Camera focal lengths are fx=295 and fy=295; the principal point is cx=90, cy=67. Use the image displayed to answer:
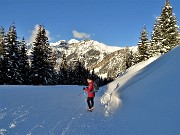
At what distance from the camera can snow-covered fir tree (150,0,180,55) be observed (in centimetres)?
5072

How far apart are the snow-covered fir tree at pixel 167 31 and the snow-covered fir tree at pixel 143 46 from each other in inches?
262

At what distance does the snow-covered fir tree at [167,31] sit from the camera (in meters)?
50.7

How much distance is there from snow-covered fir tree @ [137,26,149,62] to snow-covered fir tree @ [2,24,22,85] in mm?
25582

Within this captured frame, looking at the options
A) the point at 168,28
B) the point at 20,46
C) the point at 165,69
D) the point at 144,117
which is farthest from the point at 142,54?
the point at 144,117

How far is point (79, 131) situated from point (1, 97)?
8.14 m

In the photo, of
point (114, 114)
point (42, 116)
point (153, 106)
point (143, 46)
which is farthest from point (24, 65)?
point (153, 106)

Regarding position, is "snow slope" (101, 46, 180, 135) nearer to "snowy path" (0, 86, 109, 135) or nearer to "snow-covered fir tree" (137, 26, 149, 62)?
"snowy path" (0, 86, 109, 135)

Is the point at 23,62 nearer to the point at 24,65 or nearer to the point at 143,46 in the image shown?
the point at 24,65

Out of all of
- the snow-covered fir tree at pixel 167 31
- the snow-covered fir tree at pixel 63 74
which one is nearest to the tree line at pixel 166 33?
the snow-covered fir tree at pixel 167 31

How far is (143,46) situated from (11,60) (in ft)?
90.9

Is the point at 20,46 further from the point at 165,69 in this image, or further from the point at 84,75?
the point at 165,69

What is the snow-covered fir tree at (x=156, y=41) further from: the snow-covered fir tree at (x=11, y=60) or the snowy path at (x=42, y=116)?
the snowy path at (x=42, y=116)

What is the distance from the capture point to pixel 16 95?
738 inches

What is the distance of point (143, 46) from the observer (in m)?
60.6
